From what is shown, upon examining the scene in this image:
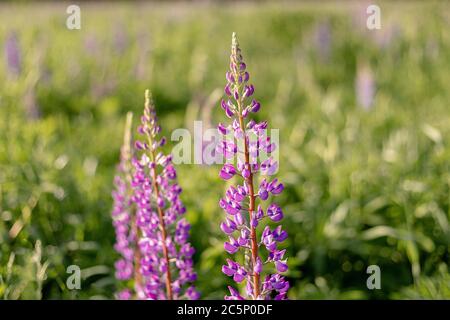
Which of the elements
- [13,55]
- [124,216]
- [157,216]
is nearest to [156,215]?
[157,216]

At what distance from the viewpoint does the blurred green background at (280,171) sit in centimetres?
380

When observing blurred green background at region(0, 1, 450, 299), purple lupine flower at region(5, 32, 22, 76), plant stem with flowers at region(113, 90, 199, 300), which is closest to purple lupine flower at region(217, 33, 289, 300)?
plant stem with flowers at region(113, 90, 199, 300)

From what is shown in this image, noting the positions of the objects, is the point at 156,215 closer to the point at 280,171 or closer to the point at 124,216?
the point at 124,216

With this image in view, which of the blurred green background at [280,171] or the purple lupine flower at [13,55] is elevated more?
the purple lupine flower at [13,55]

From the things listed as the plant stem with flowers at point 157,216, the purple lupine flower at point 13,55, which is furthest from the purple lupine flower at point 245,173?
the purple lupine flower at point 13,55

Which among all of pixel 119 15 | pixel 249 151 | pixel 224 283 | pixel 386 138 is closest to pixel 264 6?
pixel 119 15

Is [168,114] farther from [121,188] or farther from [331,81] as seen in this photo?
[121,188]

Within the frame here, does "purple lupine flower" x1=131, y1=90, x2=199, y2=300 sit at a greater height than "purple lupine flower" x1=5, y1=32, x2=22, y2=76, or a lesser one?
lesser

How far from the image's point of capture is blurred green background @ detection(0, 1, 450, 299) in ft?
12.5

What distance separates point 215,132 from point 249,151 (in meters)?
2.30

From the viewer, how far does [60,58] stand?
8.41m

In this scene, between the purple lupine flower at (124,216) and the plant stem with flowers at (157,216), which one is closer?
the plant stem with flowers at (157,216)

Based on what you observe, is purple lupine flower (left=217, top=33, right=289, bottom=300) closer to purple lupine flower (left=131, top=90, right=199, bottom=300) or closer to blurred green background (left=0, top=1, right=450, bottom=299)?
purple lupine flower (left=131, top=90, right=199, bottom=300)

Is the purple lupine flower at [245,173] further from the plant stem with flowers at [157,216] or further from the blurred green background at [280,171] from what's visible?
the blurred green background at [280,171]
